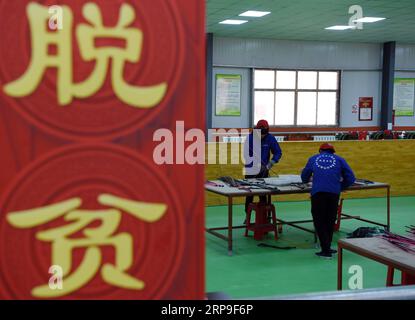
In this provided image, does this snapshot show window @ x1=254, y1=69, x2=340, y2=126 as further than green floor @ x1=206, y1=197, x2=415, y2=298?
Yes

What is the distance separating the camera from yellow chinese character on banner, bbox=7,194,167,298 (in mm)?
1116

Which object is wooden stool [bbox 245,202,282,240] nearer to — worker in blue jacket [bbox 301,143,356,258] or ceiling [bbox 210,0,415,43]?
worker in blue jacket [bbox 301,143,356,258]

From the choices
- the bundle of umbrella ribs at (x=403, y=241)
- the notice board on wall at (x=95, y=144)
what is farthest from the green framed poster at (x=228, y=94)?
the notice board on wall at (x=95, y=144)

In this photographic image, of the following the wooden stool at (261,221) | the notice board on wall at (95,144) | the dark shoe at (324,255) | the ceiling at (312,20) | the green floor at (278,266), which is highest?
the ceiling at (312,20)

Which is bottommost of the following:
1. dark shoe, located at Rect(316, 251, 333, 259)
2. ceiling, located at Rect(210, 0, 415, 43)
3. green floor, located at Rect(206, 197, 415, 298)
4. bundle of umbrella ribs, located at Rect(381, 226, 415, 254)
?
green floor, located at Rect(206, 197, 415, 298)

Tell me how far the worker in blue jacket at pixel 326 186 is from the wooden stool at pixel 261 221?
874 millimetres

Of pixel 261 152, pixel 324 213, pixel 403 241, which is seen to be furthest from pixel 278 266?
pixel 261 152

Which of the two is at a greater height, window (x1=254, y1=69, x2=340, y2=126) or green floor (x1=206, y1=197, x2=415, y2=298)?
window (x1=254, y1=69, x2=340, y2=126)

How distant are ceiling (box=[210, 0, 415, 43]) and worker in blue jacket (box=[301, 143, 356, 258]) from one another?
5275mm

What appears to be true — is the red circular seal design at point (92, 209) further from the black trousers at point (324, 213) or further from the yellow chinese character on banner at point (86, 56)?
the black trousers at point (324, 213)

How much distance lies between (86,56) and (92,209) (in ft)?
1.13

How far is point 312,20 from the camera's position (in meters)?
12.0

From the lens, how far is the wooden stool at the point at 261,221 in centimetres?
665

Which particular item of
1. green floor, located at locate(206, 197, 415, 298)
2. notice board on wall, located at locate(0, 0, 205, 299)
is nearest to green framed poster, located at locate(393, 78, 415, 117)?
green floor, located at locate(206, 197, 415, 298)
